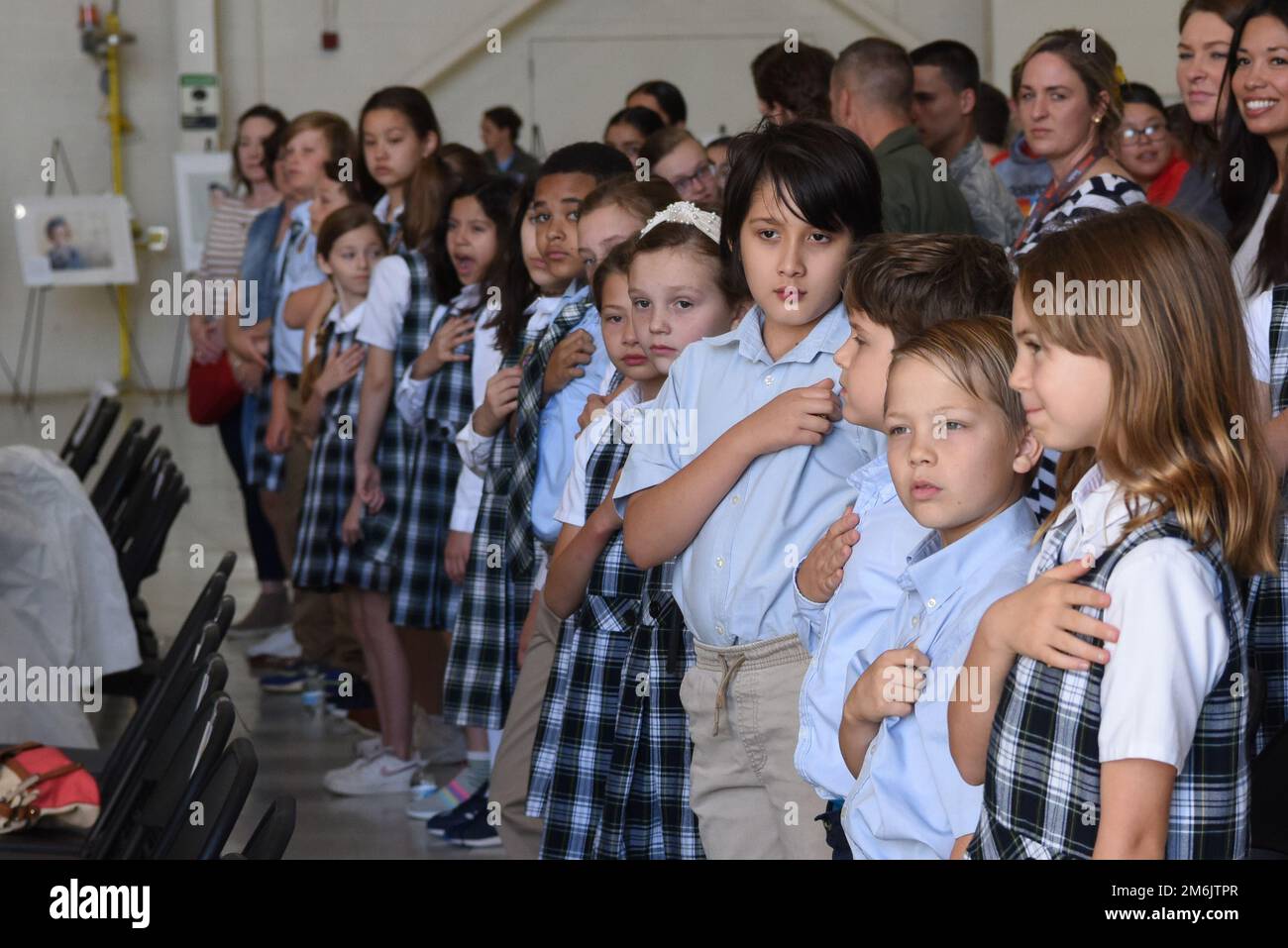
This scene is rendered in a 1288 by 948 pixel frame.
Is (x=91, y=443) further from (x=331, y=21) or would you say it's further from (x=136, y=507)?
(x=331, y=21)

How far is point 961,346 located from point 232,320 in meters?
3.96

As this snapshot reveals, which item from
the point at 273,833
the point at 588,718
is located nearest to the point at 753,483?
the point at 588,718

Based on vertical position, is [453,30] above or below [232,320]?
above

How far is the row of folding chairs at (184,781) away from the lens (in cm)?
160

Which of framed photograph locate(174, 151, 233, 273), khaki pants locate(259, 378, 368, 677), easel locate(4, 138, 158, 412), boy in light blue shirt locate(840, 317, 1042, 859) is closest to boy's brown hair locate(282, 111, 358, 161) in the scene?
khaki pants locate(259, 378, 368, 677)

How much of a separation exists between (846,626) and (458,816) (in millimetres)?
1917

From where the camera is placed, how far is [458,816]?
3.35 meters

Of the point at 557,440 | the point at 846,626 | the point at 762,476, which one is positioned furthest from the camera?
the point at 557,440

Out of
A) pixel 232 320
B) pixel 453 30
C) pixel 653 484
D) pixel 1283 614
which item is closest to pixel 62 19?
pixel 453 30

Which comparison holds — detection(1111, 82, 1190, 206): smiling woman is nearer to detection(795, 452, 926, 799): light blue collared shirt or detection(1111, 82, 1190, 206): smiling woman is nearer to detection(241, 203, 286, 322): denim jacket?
detection(241, 203, 286, 322): denim jacket

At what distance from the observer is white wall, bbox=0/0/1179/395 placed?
35.5 ft

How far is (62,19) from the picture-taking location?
10.8m

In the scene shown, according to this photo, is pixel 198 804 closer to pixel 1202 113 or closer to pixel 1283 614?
pixel 1283 614

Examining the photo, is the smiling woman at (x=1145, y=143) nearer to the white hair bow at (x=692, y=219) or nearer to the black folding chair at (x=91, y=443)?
the white hair bow at (x=692, y=219)
